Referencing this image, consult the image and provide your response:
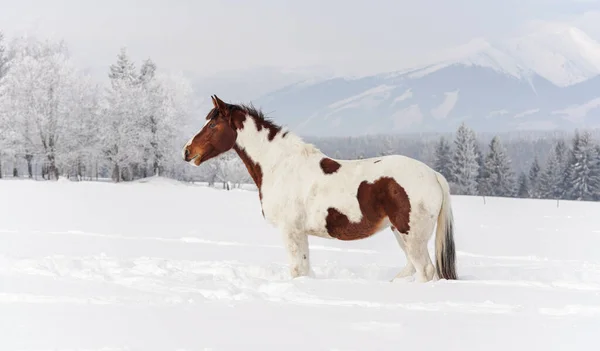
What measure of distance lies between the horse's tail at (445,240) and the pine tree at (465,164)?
44.1 ft

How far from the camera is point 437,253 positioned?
444 cm

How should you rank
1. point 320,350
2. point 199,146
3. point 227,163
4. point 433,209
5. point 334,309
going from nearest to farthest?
point 320,350
point 334,309
point 433,209
point 199,146
point 227,163

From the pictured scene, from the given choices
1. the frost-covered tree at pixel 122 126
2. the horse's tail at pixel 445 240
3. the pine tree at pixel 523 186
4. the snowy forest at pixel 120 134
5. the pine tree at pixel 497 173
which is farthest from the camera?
the pine tree at pixel 523 186

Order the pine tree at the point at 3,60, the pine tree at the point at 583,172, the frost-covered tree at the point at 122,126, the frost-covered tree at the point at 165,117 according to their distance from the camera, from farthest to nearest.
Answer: the pine tree at the point at 583,172, the frost-covered tree at the point at 122,126, the pine tree at the point at 3,60, the frost-covered tree at the point at 165,117

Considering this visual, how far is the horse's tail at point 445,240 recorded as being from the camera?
4383 millimetres

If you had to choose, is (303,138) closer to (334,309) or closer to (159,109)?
(334,309)

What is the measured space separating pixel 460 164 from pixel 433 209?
1464 cm

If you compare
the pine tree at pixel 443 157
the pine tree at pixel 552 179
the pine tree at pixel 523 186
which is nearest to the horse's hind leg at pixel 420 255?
the pine tree at pixel 443 157

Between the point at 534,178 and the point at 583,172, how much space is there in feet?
9.45

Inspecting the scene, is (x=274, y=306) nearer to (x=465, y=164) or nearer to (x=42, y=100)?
(x=42, y=100)

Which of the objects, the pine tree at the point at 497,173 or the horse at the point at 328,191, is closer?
the horse at the point at 328,191

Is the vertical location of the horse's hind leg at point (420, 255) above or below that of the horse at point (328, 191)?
below

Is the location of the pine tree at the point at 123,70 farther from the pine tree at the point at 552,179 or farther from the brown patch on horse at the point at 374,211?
the pine tree at the point at 552,179

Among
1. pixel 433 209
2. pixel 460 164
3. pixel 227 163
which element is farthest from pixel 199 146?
pixel 460 164
